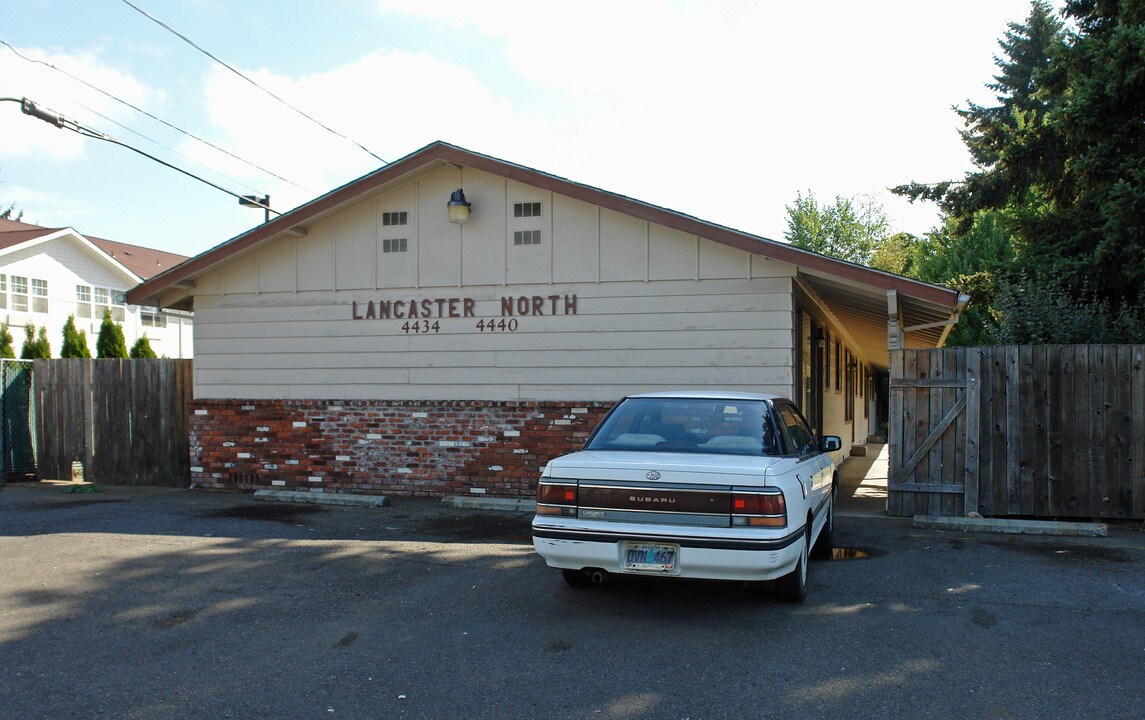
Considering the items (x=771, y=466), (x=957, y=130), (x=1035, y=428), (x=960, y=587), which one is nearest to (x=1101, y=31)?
(x=1035, y=428)

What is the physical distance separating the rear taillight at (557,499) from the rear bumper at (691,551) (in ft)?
0.30

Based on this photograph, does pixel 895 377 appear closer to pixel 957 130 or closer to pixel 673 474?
pixel 673 474

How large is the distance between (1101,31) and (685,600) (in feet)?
36.7

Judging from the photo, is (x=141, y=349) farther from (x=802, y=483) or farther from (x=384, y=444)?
(x=802, y=483)

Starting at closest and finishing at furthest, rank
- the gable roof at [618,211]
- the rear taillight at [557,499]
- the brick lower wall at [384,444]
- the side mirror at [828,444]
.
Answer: the rear taillight at [557,499] < the side mirror at [828,444] < the gable roof at [618,211] < the brick lower wall at [384,444]

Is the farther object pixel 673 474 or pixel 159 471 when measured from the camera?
pixel 159 471

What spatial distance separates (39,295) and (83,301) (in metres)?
1.83

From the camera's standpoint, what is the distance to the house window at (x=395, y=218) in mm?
11609

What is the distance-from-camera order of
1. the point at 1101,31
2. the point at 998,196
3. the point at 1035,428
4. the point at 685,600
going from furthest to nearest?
the point at 998,196, the point at 1101,31, the point at 1035,428, the point at 685,600

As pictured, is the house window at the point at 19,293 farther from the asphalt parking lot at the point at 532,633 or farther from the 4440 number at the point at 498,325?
the 4440 number at the point at 498,325

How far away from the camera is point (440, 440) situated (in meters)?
11.3

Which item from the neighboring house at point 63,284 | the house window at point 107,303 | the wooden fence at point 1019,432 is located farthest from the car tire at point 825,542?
the house window at point 107,303

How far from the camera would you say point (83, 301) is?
31578mm

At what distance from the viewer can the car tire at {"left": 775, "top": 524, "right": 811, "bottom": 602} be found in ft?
19.2
